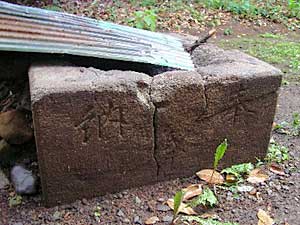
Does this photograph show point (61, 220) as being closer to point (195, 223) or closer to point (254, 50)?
point (195, 223)

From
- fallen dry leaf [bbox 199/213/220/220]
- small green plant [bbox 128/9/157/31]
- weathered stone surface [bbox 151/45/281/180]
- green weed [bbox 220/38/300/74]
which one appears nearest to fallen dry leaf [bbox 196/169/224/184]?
weathered stone surface [bbox 151/45/281/180]

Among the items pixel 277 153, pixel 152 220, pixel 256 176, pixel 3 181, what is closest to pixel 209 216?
pixel 152 220

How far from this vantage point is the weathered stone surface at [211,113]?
241 cm

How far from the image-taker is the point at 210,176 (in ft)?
8.65

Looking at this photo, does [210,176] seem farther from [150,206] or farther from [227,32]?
[227,32]

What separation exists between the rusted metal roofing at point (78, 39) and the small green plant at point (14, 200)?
904 millimetres

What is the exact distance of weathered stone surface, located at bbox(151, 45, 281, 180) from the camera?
2410 millimetres

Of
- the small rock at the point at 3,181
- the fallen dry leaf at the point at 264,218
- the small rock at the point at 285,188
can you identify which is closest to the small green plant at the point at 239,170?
the small rock at the point at 285,188

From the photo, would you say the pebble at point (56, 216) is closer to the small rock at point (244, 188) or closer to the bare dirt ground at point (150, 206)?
the bare dirt ground at point (150, 206)

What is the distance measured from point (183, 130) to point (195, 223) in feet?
1.89

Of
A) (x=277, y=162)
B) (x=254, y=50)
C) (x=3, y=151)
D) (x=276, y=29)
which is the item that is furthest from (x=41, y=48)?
(x=276, y=29)

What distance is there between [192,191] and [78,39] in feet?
3.97

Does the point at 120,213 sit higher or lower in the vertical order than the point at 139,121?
lower

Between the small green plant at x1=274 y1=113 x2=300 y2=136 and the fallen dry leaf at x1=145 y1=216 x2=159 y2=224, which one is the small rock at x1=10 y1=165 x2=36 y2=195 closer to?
the fallen dry leaf at x1=145 y1=216 x2=159 y2=224
